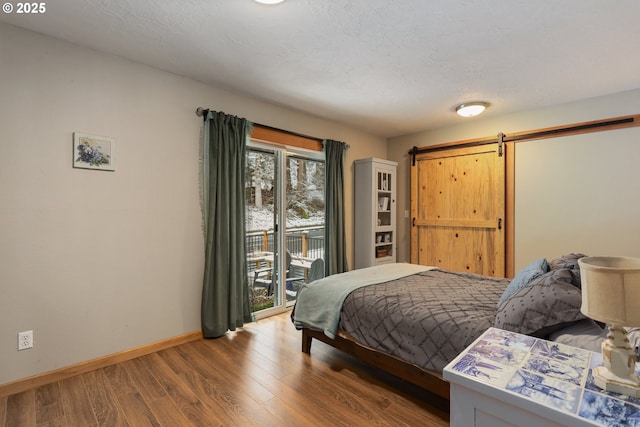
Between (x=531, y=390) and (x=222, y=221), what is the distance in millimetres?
2766

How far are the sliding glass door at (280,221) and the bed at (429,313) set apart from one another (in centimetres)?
113

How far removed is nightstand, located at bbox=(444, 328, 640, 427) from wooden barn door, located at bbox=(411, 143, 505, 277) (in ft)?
10.2

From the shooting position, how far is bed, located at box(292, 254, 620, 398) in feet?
5.28

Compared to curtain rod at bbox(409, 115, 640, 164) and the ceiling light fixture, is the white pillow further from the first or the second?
curtain rod at bbox(409, 115, 640, 164)

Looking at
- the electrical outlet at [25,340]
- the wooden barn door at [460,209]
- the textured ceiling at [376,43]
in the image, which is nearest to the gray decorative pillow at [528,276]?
the textured ceiling at [376,43]

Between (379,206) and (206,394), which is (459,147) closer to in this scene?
(379,206)

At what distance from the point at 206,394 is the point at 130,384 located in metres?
0.61

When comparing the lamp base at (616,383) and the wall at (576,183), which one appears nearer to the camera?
the lamp base at (616,383)

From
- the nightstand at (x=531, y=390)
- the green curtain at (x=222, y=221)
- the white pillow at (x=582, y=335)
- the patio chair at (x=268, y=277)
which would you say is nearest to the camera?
the nightstand at (x=531, y=390)

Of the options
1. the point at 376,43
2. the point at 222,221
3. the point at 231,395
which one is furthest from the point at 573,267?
the point at 222,221

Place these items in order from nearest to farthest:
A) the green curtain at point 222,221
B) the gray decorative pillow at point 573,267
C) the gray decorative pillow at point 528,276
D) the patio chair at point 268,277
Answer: the gray decorative pillow at point 573,267 → the gray decorative pillow at point 528,276 → the green curtain at point 222,221 → the patio chair at point 268,277

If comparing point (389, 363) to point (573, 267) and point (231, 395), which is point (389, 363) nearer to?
point (231, 395)

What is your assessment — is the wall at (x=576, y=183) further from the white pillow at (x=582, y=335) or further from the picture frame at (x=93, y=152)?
the picture frame at (x=93, y=152)

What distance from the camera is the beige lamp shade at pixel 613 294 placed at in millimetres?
939
